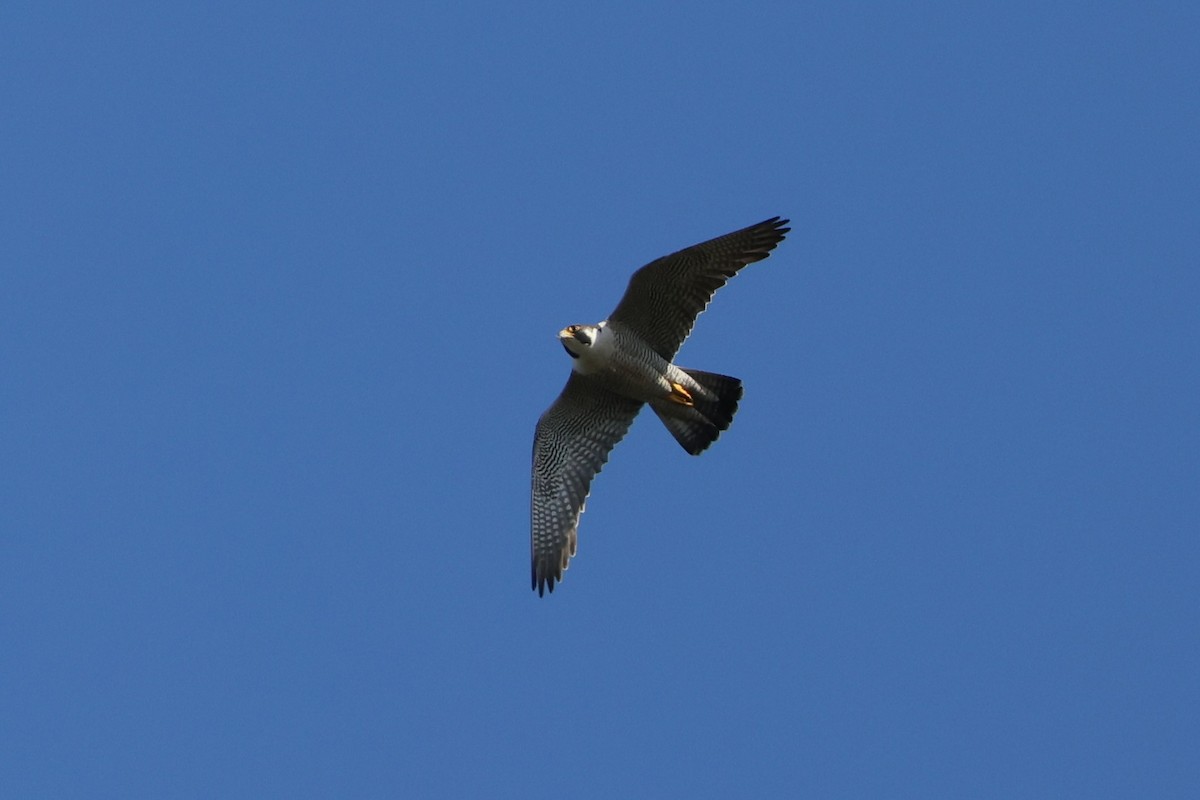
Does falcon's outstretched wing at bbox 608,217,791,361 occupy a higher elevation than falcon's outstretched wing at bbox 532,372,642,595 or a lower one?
higher

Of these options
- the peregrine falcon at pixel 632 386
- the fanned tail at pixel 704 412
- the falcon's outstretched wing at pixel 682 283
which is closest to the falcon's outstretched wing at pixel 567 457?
the peregrine falcon at pixel 632 386

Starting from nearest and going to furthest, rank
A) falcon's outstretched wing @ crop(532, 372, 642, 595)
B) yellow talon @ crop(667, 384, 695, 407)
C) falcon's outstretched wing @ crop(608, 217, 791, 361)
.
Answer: falcon's outstretched wing @ crop(608, 217, 791, 361), yellow talon @ crop(667, 384, 695, 407), falcon's outstretched wing @ crop(532, 372, 642, 595)

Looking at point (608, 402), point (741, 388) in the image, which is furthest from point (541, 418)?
point (741, 388)

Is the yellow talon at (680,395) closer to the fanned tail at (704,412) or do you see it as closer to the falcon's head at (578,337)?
the fanned tail at (704,412)

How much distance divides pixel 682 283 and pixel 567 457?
2124 millimetres

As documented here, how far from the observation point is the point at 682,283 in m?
16.3

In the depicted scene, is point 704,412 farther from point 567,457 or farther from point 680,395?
point 567,457

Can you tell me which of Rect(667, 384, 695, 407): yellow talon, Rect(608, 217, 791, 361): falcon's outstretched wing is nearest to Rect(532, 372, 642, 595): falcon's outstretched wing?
Rect(667, 384, 695, 407): yellow talon

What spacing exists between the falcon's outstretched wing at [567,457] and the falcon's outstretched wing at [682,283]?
819mm

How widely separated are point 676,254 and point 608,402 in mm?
1842

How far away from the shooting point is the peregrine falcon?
53.1 feet

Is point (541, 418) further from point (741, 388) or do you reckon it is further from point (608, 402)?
point (741, 388)

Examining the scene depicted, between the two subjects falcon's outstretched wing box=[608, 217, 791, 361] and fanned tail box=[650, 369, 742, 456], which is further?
fanned tail box=[650, 369, 742, 456]

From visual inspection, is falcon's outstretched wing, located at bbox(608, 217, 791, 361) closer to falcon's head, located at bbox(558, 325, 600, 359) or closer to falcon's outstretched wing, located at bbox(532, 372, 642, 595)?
falcon's head, located at bbox(558, 325, 600, 359)
